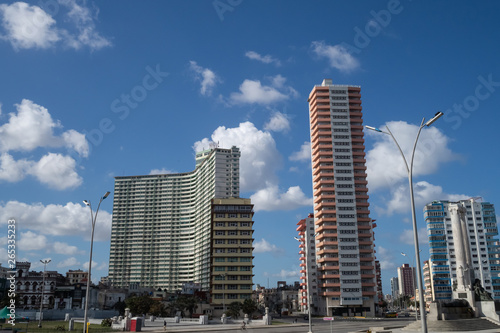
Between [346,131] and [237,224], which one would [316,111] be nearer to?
[346,131]

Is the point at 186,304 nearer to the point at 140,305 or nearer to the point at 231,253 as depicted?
the point at 140,305

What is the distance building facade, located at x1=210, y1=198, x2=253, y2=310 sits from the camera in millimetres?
112625

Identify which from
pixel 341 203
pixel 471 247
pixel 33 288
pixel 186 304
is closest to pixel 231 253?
pixel 186 304

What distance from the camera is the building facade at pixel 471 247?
15788 cm

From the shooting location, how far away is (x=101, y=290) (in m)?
121

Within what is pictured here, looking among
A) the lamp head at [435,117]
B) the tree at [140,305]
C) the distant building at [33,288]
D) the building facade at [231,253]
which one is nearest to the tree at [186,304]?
the building facade at [231,253]

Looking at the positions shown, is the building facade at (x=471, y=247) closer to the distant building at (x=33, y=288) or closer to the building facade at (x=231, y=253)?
the building facade at (x=231, y=253)

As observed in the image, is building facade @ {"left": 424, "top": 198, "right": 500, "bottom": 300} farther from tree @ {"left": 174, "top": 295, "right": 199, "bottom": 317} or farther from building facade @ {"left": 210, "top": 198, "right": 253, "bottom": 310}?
tree @ {"left": 174, "top": 295, "right": 199, "bottom": 317}

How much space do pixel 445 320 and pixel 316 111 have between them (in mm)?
93526

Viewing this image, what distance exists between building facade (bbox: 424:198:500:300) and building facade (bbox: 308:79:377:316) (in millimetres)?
47748

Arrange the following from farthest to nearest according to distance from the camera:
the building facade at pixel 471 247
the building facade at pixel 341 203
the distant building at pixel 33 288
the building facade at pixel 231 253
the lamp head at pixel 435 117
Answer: the building facade at pixel 471 247, the building facade at pixel 341 203, the building facade at pixel 231 253, the distant building at pixel 33 288, the lamp head at pixel 435 117

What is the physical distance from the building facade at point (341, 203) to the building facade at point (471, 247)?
47.7m

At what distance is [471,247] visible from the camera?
164 meters

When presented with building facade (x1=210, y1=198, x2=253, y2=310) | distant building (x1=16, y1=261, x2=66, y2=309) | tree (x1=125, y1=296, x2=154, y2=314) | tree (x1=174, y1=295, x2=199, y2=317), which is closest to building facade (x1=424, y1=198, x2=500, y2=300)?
building facade (x1=210, y1=198, x2=253, y2=310)
